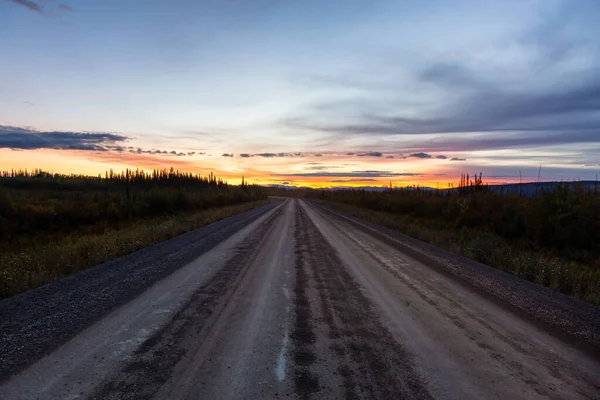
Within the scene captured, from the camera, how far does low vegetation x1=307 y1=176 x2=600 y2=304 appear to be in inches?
359

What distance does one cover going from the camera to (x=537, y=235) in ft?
53.1

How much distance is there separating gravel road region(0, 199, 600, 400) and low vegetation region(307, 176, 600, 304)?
53.6 inches

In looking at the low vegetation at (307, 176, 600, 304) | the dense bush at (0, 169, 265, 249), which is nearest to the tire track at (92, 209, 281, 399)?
the low vegetation at (307, 176, 600, 304)

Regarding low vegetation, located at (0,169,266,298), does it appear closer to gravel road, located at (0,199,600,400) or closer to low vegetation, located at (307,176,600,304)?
gravel road, located at (0,199,600,400)

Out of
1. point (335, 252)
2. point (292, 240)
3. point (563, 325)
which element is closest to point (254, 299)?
point (563, 325)

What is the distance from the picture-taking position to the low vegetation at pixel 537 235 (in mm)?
9117

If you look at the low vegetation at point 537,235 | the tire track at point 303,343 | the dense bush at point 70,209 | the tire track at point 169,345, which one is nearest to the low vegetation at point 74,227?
the dense bush at point 70,209

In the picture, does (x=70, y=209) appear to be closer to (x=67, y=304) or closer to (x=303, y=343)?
(x=67, y=304)

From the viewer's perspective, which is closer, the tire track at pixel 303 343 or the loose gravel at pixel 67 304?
the tire track at pixel 303 343

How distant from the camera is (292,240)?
13906 mm

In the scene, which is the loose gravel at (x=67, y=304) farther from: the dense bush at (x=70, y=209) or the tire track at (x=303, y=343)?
the dense bush at (x=70, y=209)

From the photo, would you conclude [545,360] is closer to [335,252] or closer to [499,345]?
[499,345]

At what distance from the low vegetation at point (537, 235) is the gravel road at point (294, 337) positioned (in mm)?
1362

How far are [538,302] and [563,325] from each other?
118 cm
